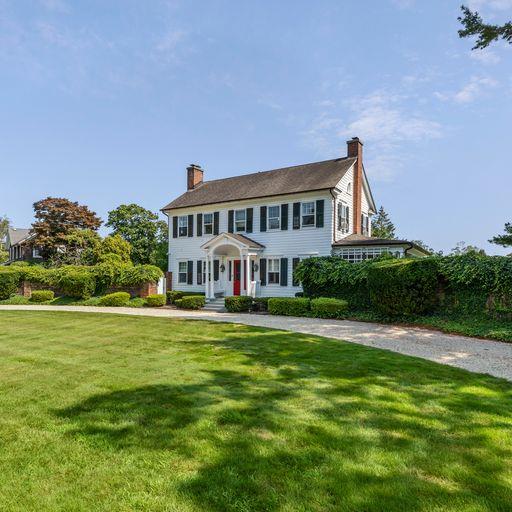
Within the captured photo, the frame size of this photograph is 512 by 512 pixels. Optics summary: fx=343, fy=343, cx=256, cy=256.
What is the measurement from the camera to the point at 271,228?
2102 cm

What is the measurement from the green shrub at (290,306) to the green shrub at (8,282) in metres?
17.2

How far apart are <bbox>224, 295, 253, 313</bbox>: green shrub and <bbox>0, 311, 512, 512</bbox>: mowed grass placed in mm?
10749

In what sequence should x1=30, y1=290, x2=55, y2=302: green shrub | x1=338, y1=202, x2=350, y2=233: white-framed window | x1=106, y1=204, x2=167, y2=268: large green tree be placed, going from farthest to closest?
x1=106, y1=204, x2=167, y2=268: large green tree
x1=30, y1=290, x2=55, y2=302: green shrub
x1=338, y1=202, x2=350, y2=233: white-framed window

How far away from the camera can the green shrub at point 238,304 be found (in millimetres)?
17531

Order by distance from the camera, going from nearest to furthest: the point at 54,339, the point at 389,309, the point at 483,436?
the point at 483,436, the point at 54,339, the point at 389,309

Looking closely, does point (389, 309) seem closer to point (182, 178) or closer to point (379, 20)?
point (379, 20)

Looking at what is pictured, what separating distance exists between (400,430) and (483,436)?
2.77 feet

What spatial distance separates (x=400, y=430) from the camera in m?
3.71

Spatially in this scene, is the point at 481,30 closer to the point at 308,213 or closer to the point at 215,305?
the point at 308,213

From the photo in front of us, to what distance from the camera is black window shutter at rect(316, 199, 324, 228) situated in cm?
1922

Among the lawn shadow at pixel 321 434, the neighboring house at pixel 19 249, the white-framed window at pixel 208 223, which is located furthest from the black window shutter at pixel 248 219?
the neighboring house at pixel 19 249

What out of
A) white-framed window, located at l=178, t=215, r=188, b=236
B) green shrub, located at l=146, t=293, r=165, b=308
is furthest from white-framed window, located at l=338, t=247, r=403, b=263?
white-framed window, located at l=178, t=215, r=188, b=236

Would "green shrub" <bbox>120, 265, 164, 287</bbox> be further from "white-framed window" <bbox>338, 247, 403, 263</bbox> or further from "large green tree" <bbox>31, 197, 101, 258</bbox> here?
"large green tree" <bbox>31, 197, 101, 258</bbox>

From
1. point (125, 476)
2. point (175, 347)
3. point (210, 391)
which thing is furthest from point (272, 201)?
point (125, 476)
